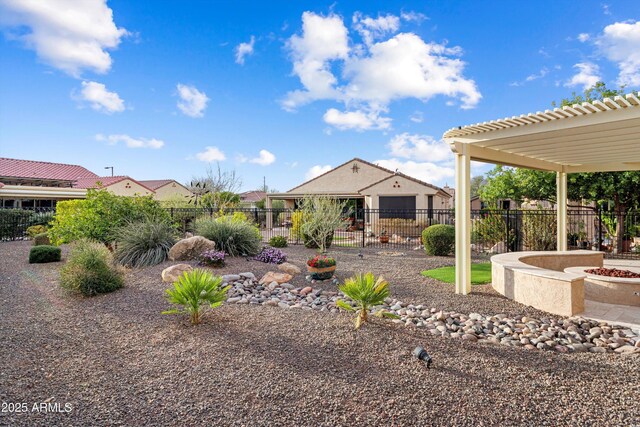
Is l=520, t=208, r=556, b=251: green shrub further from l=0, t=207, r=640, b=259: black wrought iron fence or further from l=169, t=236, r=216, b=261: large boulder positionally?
l=169, t=236, r=216, b=261: large boulder

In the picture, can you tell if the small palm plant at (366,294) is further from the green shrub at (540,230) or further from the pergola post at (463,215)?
the green shrub at (540,230)

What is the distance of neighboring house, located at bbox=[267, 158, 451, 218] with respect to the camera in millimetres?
22656

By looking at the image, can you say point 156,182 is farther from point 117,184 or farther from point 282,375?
point 282,375

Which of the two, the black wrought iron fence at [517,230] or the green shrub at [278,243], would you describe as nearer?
the black wrought iron fence at [517,230]

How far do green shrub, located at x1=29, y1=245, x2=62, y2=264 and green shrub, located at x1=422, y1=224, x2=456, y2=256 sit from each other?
38.7 feet

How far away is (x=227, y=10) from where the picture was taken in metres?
9.62

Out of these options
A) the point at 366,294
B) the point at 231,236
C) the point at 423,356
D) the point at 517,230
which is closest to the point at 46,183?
the point at 231,236

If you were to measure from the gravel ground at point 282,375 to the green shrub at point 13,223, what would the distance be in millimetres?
15401

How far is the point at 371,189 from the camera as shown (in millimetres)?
23766

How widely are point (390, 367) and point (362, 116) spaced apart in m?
12.6

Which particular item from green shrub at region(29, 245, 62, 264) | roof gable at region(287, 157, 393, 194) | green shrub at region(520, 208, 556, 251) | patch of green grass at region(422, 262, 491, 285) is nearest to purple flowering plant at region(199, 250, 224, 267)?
patch of green grass at region(422, 262, 491, 285)

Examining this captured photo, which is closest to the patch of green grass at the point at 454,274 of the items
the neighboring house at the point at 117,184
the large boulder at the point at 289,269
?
the large boulder at the point at 289,269

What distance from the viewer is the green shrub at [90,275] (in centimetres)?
633

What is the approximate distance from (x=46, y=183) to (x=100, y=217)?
28.1m
